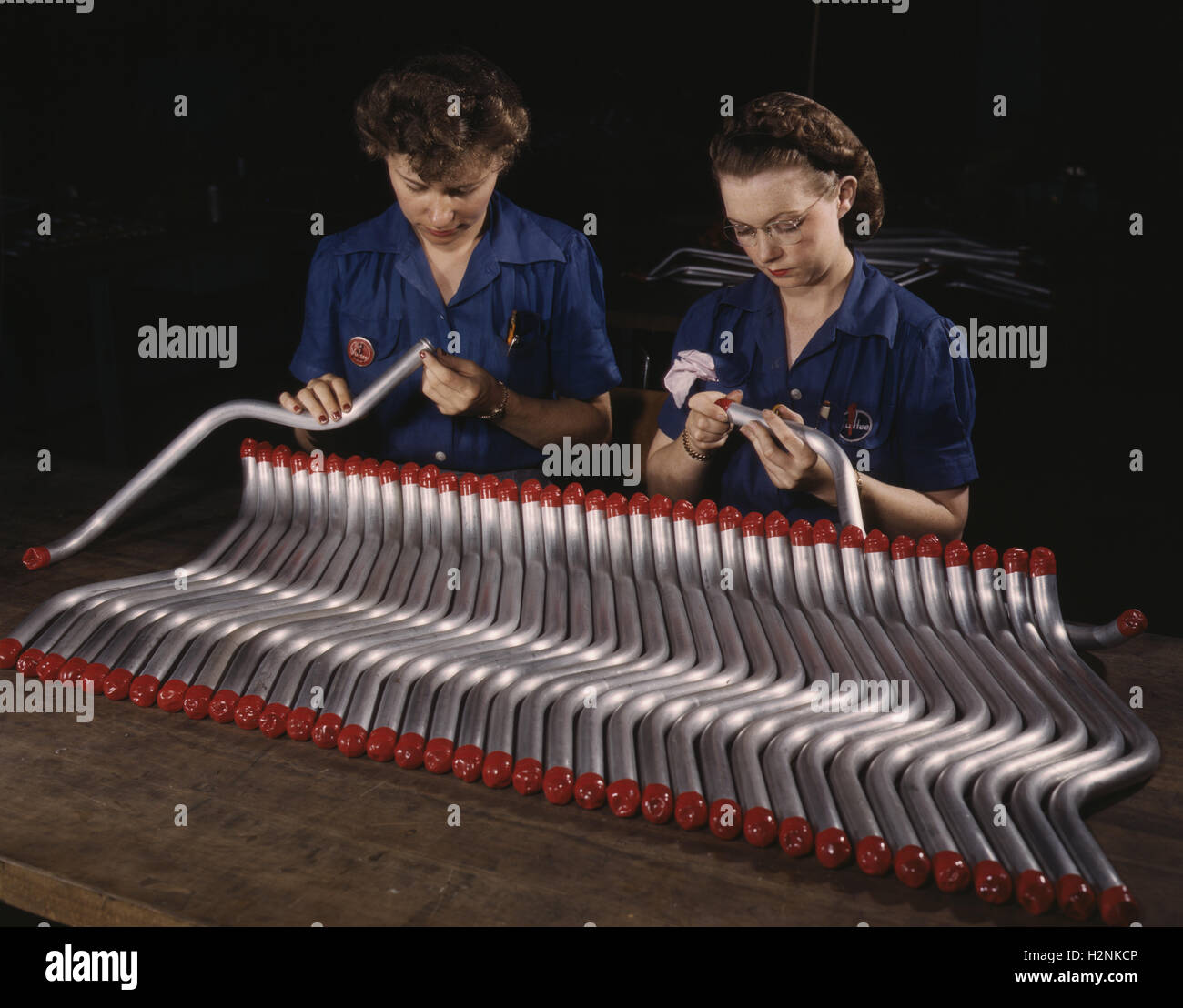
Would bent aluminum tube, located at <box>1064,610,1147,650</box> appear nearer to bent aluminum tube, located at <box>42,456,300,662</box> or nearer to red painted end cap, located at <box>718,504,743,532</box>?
red painted end cap, located at <box>718,504,743,532</box>

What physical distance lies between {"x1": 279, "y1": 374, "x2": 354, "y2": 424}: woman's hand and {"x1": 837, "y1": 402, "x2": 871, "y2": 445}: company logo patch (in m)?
1.04

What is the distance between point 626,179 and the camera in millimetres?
4637

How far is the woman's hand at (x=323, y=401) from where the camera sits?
240cm

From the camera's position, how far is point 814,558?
202 cm

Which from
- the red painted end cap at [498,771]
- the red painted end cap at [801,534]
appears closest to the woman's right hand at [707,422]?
the red painted end cap at [801,534]

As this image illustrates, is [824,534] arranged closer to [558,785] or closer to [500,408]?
[558,785]

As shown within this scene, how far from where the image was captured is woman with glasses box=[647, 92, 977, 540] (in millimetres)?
2391

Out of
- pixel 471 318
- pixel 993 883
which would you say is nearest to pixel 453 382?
pixel 471 318

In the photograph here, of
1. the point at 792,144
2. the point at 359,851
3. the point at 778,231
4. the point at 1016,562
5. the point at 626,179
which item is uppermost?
the point at 626,179

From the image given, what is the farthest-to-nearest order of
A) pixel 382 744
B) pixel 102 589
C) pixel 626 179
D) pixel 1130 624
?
pixel 626 179 → pixel 102 589 → pixel 1130 624 → pixel 382 744

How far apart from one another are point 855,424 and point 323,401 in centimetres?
112

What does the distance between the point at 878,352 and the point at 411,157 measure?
109 centimetres

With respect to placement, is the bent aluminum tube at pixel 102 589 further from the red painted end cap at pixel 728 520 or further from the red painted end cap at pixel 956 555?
the red painted end cap at pixel 956 555
